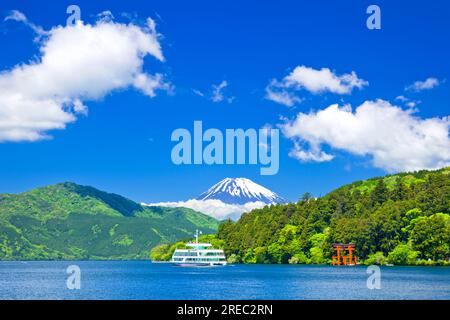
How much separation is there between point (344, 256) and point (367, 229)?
Result: 9.97 m

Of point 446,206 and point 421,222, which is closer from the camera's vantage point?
point 421,222

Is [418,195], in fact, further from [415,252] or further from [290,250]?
[290,250]

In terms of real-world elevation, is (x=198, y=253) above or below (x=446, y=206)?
below

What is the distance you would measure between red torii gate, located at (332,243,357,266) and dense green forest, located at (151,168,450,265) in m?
1.69

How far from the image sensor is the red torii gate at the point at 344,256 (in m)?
156

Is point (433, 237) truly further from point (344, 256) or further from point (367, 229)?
point (344, 256)

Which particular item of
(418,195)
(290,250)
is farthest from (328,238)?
(418,195)

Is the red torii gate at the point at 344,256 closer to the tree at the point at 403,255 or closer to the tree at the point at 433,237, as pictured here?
the tree at the point at 403,255

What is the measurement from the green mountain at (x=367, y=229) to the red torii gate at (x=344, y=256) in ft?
5.54

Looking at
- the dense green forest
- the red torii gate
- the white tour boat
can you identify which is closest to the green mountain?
the dense green forest

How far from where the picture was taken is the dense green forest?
138250 millimetres

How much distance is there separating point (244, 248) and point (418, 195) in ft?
202
